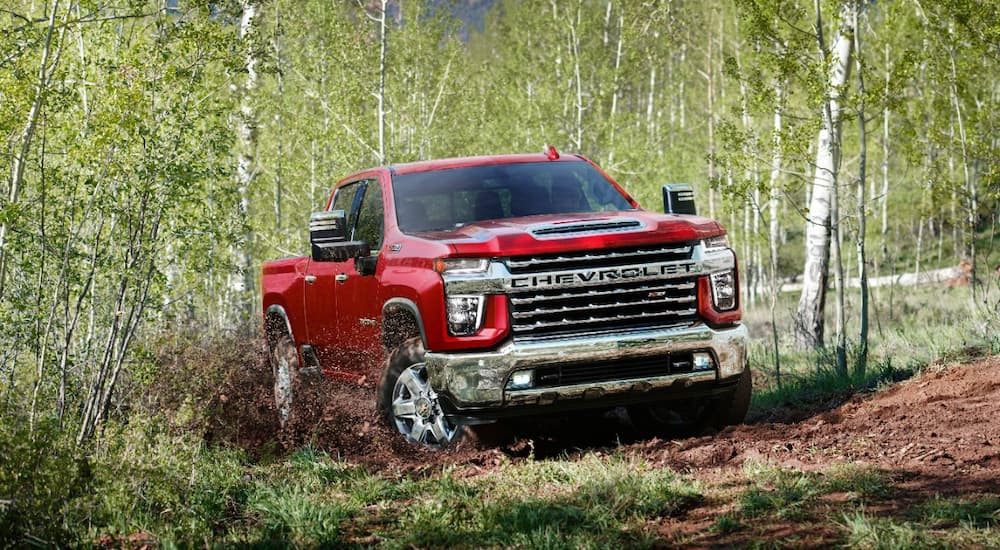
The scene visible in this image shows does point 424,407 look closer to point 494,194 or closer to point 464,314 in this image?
point 464,314

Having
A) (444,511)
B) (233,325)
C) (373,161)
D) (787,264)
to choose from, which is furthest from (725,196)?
(787,264)

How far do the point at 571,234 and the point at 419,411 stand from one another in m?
1.52

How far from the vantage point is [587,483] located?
Answer: 5.65 metres

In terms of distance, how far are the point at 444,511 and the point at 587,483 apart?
2.64ft

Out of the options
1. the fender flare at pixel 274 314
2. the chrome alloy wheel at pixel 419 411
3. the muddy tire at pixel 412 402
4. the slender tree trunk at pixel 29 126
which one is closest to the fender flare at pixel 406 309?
the muddy tire at pixel 412 402

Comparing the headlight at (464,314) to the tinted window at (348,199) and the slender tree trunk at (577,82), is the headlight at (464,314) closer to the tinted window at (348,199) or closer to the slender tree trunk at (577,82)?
the tinted window at (348,199)

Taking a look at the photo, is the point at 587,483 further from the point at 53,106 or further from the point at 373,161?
the point at 373,161

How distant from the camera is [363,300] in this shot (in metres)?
7.66

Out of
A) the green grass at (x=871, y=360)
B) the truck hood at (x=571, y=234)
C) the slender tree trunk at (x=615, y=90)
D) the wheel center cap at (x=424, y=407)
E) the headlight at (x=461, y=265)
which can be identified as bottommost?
the green grass at (x=871, y=360)

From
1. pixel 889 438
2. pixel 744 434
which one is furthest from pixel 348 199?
pixel 889 438

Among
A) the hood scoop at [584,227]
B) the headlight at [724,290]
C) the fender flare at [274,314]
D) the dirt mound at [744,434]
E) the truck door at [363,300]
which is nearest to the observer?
the dirt mound at [744,434]

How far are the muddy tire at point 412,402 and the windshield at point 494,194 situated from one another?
40.4 inches

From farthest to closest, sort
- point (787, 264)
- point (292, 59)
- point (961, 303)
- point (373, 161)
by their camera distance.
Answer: point (787, 264)
point (292, 59)
point (373, 161)
point (961, 303)

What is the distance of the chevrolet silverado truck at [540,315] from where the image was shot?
6.47 meters
